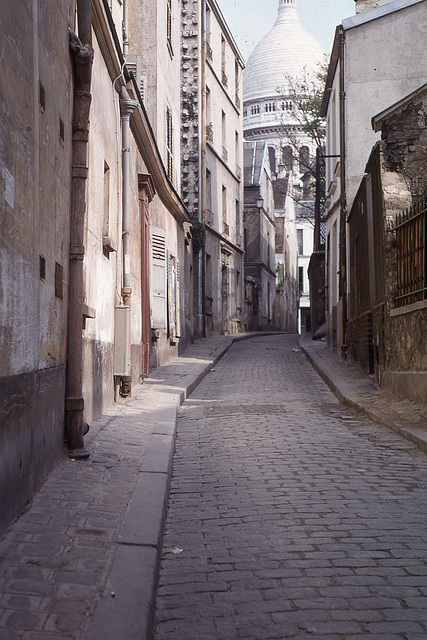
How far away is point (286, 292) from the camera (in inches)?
1909

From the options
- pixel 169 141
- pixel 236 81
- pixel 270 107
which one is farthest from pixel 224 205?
pixel 270 107

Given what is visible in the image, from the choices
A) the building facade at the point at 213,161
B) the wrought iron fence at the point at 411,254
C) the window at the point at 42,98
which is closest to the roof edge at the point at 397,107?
the wrought iron fence at the point at 411,254

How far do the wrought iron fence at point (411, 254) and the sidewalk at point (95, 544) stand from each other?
2.18m

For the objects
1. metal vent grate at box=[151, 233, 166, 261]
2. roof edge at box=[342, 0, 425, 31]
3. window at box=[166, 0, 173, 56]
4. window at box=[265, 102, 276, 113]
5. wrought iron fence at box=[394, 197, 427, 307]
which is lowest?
wrought iron fence at box=[394, 197, 427, 307]

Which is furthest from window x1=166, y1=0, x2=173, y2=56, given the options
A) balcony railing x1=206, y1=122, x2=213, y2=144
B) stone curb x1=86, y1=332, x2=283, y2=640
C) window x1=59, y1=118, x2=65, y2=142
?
stone curb x1=86, y1=332, x2=283, y2=640

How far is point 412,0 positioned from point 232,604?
15441 millimetres

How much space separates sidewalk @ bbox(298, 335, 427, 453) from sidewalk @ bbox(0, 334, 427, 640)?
0.06 metres

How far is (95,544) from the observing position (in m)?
3.78

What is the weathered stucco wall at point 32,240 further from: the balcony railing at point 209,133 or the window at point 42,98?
the balcony railing at point 209,133

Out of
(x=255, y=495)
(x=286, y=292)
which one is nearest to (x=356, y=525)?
(x=255, y=495)

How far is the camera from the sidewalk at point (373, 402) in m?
7.65

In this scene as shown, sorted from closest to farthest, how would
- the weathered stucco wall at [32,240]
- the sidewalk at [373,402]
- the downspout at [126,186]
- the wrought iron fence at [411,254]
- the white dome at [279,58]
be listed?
the weathered stucco wall at [32,240] → the sidewalk at [373,402] → the wrought iron fence at [411,254] → the downspout at [126,186] → the white dome at [279,58]

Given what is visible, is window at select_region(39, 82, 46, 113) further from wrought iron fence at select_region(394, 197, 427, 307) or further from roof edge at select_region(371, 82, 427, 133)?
roof edge at select_region(371, 82, 427, 133)

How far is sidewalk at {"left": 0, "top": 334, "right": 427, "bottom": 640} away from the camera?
287cm
